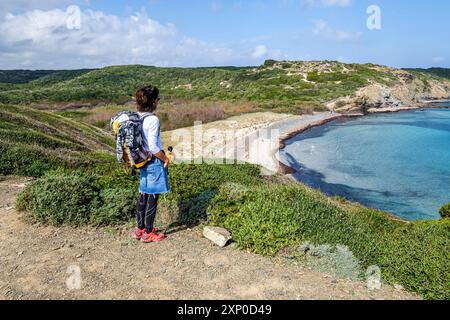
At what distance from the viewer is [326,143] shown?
39688mm

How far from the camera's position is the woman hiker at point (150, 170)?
233 inches

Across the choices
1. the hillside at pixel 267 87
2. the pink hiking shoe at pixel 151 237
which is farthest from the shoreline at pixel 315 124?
the pink hiking shoe at pixel 151 237

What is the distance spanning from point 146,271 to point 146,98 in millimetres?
2687

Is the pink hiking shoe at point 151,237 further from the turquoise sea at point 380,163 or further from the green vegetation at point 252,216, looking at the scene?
the turquoise sea at point 380,163

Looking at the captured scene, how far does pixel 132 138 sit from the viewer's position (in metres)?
5.89

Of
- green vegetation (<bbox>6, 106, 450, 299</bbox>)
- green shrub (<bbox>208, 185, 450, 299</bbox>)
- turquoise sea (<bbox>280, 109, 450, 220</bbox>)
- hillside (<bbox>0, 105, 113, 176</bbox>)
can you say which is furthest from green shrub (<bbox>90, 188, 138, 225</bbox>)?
turquoise sea (<bbox>280, 109, 450, 220</bbox>)

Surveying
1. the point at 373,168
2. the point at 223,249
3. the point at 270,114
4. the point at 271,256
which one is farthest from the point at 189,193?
the point at 270,114

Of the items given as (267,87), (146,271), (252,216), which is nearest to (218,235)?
(252,216)

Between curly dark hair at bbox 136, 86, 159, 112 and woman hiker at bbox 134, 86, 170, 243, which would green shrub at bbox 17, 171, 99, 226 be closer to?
woman hiker at bbox 134, 86, 170, 243

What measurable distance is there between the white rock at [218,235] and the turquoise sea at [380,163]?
627 inches

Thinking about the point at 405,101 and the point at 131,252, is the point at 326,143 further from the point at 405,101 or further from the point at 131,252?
the point at 405,101

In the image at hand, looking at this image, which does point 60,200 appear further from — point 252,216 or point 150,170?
point 252,216

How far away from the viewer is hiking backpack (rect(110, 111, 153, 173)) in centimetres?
589
